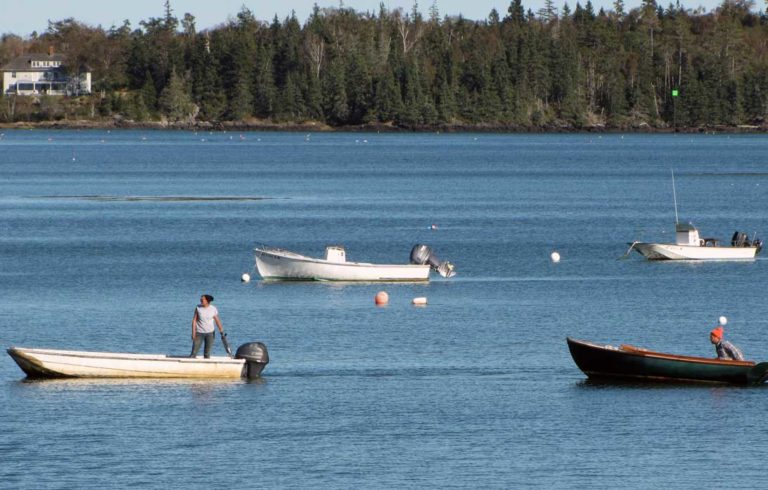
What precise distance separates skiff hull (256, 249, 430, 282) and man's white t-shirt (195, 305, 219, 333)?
902 inches

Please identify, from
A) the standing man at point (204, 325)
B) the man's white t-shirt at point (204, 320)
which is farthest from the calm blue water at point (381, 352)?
the man's white t-shirt at point (204, 320)

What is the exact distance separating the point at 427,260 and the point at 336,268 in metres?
4.03

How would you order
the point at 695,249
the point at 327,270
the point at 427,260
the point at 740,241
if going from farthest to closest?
the point at 740,241
the point at 695,249
the point at 427,260
the point at 327,270

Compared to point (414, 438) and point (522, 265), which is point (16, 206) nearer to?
point (522, 265)

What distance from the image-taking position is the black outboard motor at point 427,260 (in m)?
64.7

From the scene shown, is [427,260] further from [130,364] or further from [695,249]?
[130,364]

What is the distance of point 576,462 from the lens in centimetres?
3384

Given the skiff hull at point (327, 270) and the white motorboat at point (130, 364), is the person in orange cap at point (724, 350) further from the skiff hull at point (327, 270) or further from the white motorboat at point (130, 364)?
the skiff hull at point (327, 270)

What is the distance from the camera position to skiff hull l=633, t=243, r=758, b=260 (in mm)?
74188

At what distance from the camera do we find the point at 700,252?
74188 millimetres

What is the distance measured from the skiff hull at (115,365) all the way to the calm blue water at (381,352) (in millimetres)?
366

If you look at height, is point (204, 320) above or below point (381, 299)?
above

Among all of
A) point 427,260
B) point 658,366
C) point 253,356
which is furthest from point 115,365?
point 427,260

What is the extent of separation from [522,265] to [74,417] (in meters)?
40.0
